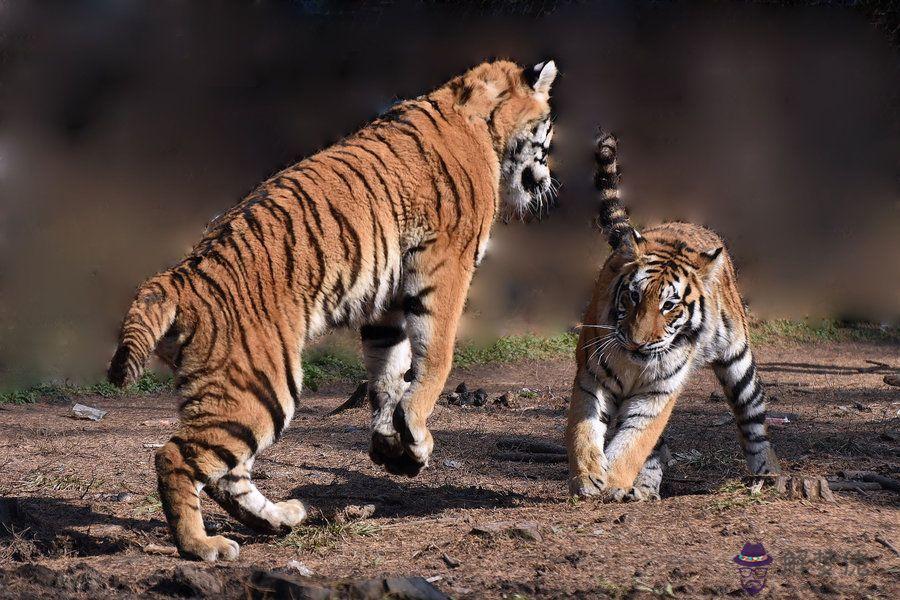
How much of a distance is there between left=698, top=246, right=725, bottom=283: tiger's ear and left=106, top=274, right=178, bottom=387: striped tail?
7.31 feet

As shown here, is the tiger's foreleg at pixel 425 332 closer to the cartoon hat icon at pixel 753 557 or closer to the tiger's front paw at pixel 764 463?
the cartoon hat icon at pixel 753 557

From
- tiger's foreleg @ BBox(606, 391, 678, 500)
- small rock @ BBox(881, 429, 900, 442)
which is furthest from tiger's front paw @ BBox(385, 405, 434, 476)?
small rock @ BBox(881, 429, 900, 442)

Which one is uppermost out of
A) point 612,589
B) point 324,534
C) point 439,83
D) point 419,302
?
point 439,83

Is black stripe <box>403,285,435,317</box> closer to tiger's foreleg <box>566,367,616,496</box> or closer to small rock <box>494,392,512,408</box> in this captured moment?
tiger's foreleg <box>566,367,616,496</box>

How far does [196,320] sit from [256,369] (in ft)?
0.83

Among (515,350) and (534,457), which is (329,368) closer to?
(515,350)

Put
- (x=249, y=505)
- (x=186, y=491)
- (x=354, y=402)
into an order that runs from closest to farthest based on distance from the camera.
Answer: (x=186, y=491), (x=249, y=505), (x=354, y=402)

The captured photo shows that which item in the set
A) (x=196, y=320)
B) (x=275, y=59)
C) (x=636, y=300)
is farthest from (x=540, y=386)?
(x=196, y=320)

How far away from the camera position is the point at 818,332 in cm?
855

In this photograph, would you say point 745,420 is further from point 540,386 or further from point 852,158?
point 852,158

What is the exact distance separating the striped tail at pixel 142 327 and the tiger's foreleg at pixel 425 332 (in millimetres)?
952

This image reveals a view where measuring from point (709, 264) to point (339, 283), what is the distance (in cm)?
165

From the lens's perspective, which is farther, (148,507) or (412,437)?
(148,507)

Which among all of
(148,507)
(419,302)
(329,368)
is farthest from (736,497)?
(329,368)
